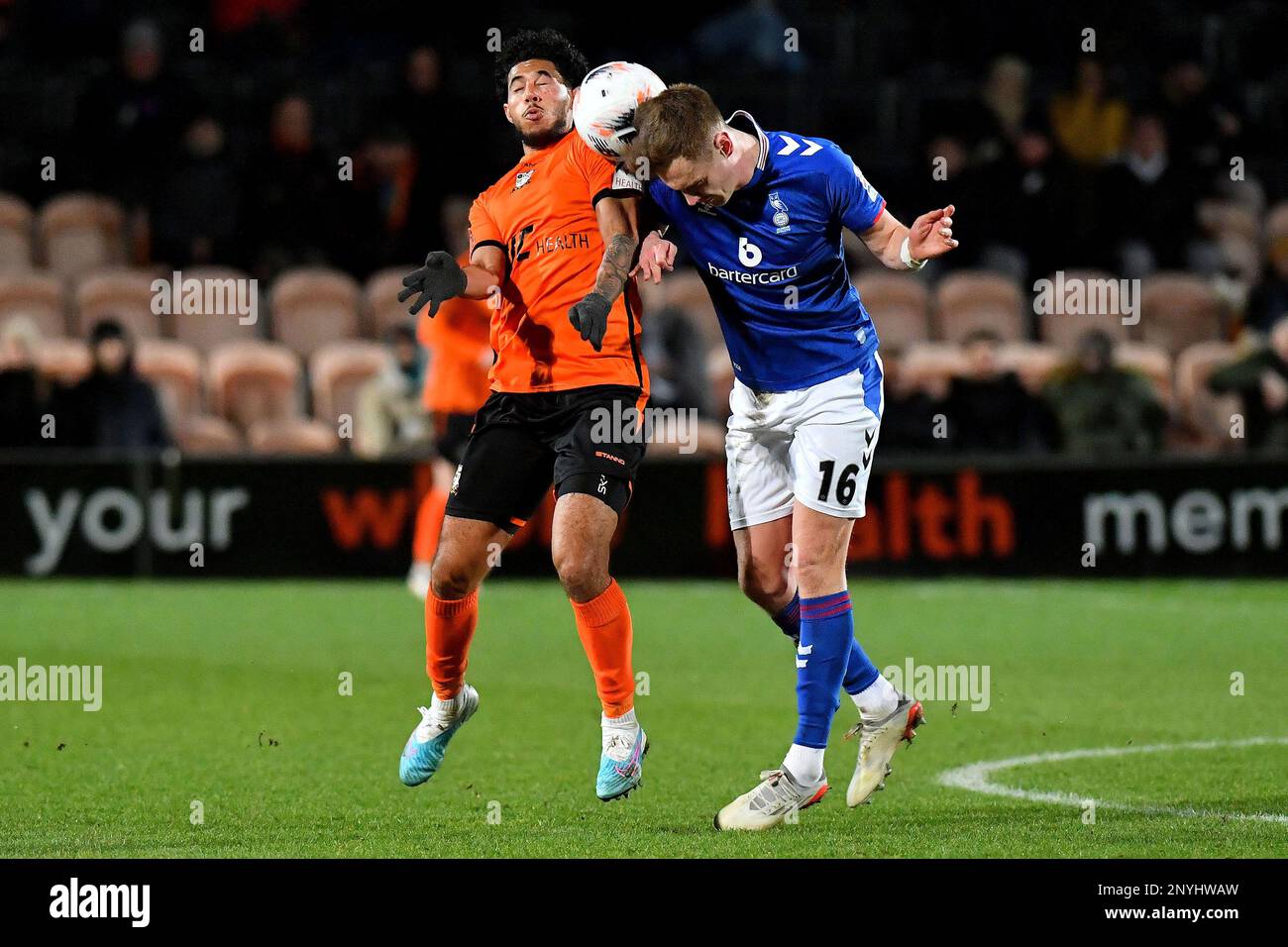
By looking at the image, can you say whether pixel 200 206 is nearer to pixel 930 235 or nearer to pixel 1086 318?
pixel 1086 318

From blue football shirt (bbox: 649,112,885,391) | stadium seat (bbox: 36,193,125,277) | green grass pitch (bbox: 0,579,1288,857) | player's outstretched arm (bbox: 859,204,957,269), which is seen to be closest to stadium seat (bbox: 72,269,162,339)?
stadium seat (bbox: 36,193,125,277)

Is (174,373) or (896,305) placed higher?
(896,305)

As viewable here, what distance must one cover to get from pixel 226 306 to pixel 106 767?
9587 mm

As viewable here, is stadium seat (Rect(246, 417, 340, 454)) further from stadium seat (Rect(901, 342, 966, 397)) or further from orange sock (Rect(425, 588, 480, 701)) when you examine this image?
orange sock (Rect(425, 588, 480, 701))

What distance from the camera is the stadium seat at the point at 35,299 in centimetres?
1574

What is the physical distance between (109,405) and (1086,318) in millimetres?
7958

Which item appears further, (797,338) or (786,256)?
(797,338)

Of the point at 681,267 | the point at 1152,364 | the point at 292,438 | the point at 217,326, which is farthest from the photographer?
the point at 681,267

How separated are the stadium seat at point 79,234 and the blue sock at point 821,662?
38.8ft

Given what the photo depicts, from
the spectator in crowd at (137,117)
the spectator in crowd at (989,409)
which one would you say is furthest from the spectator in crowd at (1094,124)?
the spectator in crowd at (137,117)

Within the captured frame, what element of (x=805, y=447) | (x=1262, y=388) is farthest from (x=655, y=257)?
(x=1262, y=388)

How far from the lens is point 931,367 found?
51.1ft

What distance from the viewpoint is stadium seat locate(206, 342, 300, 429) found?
1555cm

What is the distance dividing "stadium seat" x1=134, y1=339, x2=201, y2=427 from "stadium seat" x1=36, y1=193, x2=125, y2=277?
4.38 ft
